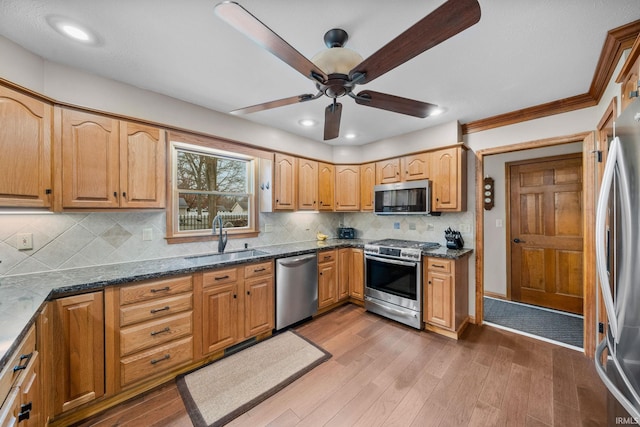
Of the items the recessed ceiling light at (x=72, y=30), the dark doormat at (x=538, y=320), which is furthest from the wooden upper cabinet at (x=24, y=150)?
the dark doormat at (x=538, y=320)

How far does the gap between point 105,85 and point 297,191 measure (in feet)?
7.06

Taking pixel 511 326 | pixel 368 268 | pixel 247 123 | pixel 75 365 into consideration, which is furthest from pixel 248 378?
pixel 511 326

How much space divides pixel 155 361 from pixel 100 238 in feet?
3.79

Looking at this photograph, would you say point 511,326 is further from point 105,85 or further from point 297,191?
point 105,85

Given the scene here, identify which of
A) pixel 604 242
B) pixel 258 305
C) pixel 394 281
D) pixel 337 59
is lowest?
pixel 258 305

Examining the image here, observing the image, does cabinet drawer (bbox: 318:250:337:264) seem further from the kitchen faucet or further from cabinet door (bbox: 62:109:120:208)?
cabinet door (bbox: 62:109:120:208)

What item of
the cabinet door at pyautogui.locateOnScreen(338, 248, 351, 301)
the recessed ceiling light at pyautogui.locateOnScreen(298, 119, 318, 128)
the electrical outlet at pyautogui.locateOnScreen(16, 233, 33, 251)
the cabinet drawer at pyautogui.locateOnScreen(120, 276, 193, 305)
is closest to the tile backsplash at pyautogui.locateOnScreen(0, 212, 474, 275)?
the electrical outlet at pyautogui.locateOnScreen(16, 233, 33, 251)

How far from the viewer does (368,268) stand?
3.29 meters

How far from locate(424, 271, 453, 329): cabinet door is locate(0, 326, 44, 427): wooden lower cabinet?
305 centimetres

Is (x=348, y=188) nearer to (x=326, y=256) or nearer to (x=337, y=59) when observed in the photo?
(x=326, y=256)

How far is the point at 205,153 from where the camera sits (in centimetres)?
278

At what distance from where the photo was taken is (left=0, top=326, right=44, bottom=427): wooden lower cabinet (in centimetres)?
87

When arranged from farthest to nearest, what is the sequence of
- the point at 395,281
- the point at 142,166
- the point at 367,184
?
the point at 367,184 → the point at 395,281 → the point at 142,166

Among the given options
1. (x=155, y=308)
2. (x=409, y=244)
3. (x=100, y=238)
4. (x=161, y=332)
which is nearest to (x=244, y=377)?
(x=161, y=332)
